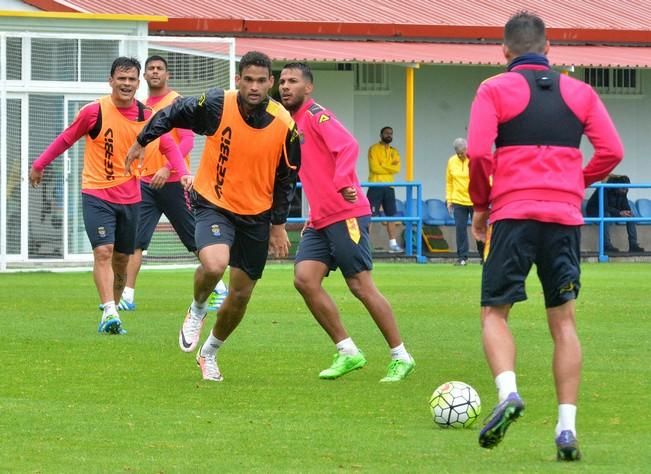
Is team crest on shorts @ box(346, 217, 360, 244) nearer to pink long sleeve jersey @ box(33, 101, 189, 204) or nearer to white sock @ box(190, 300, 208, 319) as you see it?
white sock @ box(190, 300, 208, 319)

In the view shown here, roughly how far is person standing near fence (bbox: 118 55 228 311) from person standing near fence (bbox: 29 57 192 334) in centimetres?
139

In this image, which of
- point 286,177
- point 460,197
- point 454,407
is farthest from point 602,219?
point 454,407

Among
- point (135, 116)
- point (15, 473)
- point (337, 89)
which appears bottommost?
point (15, 473)

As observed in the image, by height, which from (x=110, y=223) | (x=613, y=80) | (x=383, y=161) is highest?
(x=613, y=80)

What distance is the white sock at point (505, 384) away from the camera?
7660mm

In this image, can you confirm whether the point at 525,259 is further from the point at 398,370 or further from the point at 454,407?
the point at 398,370

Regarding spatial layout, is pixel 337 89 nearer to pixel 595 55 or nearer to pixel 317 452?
pixel 595 55

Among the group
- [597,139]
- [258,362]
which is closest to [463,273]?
[258,362]

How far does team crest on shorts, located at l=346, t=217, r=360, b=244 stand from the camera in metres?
11.1

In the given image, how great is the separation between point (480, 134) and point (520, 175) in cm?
33

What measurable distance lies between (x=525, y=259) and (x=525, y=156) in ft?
1.70

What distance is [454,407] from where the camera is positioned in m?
8.81

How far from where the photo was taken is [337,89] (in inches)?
1260

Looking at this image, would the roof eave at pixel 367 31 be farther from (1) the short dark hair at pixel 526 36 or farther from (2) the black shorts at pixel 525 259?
(2) the black shorts at pixel 525 259
